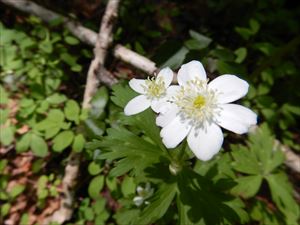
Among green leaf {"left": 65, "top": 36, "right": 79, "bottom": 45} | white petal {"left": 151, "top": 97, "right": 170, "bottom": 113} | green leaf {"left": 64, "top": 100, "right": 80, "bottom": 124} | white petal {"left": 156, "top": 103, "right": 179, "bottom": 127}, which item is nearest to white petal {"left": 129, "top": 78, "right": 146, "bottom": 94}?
white petal {"left": 151, "top": 97, "right": 170, "bottom": 113}

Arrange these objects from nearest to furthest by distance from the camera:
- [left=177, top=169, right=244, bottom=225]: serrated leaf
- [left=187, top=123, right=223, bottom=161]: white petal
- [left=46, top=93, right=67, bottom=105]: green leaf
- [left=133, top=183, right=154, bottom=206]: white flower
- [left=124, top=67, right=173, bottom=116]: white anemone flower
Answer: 1. [left=187, top=123, right=223, bottom=161]: white petal
2. [left=124, top=67, right=173, bottom=116]: white anemone flower
3. [left=177, top=169, right=244, bottom=225]: serrated leaf
4. [left=133, top=183, right=154, bottom=206]: white flower
5. [left=46, top=93, right=67, bottom=105]: green leaf

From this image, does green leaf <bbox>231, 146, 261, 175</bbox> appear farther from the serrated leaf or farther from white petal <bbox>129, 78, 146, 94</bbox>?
white petal <bbox>129, 78, 146, 94</bbox>

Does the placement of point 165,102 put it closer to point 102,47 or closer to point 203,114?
point 203,114

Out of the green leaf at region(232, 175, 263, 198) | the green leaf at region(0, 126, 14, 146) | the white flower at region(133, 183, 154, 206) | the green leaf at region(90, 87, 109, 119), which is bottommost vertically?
the green leaf at region(0, 126, 14, 146)

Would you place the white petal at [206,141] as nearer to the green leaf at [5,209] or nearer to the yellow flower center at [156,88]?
the yellow flower center at [156,88]

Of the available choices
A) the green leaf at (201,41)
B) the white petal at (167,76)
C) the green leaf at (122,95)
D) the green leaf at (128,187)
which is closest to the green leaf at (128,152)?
the green leaf at (122,95)

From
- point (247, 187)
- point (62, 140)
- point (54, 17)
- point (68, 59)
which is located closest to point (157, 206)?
point (247, 187)
